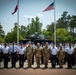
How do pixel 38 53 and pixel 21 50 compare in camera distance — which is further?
pixel 21 50

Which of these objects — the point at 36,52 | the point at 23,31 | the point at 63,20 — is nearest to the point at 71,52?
the point at 36,52

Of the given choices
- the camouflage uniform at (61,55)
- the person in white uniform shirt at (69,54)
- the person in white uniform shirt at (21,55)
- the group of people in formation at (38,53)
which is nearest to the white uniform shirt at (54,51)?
the group of people in formation at (38,53)

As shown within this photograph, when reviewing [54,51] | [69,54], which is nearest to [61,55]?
[54,51]

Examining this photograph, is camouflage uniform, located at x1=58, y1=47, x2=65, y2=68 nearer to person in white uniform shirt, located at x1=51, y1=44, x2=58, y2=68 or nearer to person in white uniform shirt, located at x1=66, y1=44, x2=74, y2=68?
person in white uniform shirt, located at x1=51, y1=44, x2=58, y2=68

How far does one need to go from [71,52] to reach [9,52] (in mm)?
3498

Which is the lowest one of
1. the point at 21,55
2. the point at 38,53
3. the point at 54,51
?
the point at 21,55

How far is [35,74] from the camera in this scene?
33.2ft

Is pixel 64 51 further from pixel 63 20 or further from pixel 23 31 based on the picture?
pixel 63 20

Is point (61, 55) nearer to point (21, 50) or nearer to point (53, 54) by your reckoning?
point (53, 54)

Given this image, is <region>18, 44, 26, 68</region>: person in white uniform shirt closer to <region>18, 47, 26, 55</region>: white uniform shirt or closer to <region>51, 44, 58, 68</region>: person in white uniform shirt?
<region>18, 47, 26, 55</region>: white uniform shirt

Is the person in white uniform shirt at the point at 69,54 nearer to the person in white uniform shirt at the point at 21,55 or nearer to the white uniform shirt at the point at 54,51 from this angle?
the white uniform shirt at the point at 54,51

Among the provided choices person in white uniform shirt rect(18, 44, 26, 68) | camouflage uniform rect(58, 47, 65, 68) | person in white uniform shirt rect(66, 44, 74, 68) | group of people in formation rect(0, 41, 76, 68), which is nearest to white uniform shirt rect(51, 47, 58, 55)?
group of people in formation rect(0, 41, 76, 68)

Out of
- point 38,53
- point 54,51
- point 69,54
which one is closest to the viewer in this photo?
point 38,53

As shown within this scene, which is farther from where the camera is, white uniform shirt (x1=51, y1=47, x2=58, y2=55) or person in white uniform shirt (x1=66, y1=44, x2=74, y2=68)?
person in white uniform shirt (x1=66, y1=44, x2=74, y2=68)
